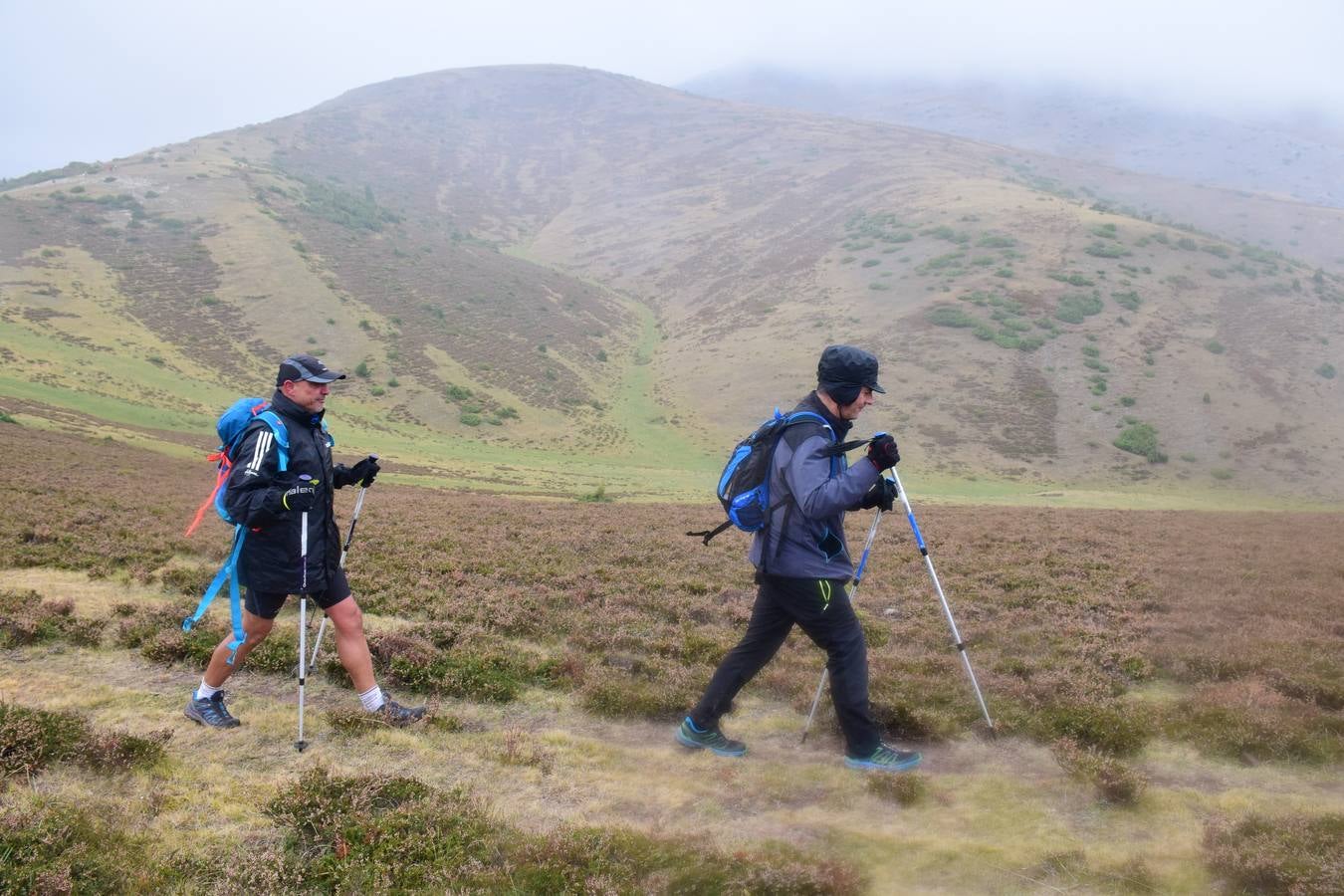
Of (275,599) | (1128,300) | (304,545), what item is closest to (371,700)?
(275,599)

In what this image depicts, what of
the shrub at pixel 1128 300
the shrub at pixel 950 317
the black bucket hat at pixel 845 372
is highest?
the shrub at pixel 1128 300

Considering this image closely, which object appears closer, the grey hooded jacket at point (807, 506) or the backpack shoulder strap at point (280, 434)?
the grey hooded jacket at point (807, 506)

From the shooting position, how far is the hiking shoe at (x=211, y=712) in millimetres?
6297

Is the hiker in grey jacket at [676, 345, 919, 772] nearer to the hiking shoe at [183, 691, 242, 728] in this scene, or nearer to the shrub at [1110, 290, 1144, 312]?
the hiking shoe at [183, 691, 242, 728]

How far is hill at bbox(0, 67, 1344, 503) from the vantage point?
45.4 m

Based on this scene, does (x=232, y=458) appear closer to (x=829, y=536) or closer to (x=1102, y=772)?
(x=829, y=536)

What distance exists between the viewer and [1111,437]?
159 ft

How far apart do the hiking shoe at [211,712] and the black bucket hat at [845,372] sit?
5.66 metres

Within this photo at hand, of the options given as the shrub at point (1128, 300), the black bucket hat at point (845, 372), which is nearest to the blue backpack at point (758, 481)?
the black bucket hat at point (845, 372)

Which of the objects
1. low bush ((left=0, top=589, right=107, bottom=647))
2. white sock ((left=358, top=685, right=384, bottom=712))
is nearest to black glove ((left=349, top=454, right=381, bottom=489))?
white sock ((left=358, top=685, right=384, bottom=712))

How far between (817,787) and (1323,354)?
7005cm

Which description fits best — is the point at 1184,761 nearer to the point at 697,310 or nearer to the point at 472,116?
the point at 697,310

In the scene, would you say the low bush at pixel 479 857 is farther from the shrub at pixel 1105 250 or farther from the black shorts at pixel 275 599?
the shrub at pixel 1105 250

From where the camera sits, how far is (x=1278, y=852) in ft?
15.2
